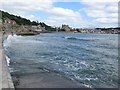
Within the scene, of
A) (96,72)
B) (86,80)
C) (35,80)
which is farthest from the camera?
(96,72)

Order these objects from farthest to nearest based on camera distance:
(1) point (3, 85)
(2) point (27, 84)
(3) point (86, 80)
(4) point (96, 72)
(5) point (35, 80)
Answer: (4) point (96, 72)
(3) point (86, 80)
(5) point (35, 80)
(2) point (27, 84)
(1) point (3, 85)

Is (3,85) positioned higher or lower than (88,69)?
higher

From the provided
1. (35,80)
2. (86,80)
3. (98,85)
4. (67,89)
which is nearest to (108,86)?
(98,85)

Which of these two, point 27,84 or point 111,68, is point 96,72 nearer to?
point 111,68

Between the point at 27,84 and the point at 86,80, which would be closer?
the point at 27,84

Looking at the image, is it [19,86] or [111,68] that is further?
[111,68]

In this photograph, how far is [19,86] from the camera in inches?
492

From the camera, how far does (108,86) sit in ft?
46.6

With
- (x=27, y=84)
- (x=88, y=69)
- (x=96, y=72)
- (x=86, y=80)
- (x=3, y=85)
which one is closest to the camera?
(x=3, y=85)

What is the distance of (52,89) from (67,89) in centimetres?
78

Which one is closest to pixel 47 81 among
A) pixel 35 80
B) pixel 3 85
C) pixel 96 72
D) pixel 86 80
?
pixel 35 80

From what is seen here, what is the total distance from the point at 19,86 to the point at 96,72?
25.3ft

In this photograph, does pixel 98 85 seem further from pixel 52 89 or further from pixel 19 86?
pixel 19 86

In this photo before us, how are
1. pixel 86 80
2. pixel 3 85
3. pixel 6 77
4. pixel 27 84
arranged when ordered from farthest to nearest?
pixel 86 80, pixel 27 84, pixel 6 77, pixel 3 85
